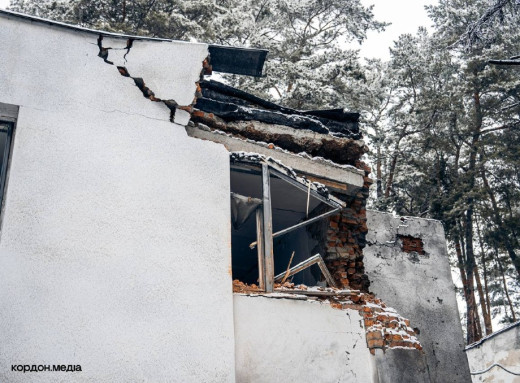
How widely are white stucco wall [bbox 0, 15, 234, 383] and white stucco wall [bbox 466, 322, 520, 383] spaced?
8.98 meters

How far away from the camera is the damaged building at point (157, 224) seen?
5070mm

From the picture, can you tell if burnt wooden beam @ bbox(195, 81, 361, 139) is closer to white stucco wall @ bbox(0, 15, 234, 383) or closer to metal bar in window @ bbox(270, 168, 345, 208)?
white stucco wall @ bbox(0, 15, 234, 383)

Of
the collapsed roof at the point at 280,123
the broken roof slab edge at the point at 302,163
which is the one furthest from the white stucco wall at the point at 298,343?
the collapsed roof at the point at 280,123

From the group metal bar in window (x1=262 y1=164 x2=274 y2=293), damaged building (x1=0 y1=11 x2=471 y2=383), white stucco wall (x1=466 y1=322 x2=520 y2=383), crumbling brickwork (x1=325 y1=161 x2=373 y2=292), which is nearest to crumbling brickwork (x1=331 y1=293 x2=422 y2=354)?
damaged building (x1=0 y1=11 x2=471 y2=383)

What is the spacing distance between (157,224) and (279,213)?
10.5 ft

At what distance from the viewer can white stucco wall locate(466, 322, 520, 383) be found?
A: 12.0 meters

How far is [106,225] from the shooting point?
5.53m

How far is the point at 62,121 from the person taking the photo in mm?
5719

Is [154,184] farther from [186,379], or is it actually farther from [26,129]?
[186,379]

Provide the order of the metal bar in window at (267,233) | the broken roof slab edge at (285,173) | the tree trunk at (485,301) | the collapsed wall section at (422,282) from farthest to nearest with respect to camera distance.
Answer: the tree trunk at (485,301) < the collapsed wall section at (422,282) < the broken roof slab edge at (285,173) < the metal bar in window at (267,233)

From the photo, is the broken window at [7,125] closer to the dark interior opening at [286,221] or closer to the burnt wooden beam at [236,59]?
the dark interior opening at [286,221]

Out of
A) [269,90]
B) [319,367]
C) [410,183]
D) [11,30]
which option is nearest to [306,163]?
[319,367]

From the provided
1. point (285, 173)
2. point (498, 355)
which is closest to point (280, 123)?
point (285, 173)

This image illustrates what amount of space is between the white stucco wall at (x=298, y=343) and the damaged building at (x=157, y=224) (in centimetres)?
2
